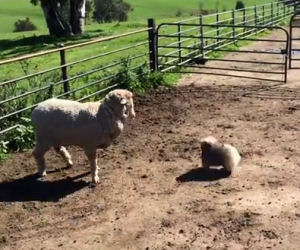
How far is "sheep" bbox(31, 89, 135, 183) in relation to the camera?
5.86 meters

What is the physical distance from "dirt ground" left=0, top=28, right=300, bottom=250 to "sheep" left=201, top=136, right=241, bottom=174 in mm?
124

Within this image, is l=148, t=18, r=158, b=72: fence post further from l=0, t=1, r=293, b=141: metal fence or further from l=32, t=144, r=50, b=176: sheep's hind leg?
l=32, t=144, r=50, b=176: sheep's hind leg

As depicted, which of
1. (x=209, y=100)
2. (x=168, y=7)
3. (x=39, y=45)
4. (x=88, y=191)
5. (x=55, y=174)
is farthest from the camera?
(x=168, y=7)

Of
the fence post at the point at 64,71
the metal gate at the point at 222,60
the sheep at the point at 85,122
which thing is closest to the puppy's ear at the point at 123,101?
the sheep at the point at 85,122

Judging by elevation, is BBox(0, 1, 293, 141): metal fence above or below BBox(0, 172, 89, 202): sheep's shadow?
above

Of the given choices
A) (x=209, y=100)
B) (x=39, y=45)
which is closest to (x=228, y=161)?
(x=209, y=100)

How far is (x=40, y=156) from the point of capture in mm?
6090

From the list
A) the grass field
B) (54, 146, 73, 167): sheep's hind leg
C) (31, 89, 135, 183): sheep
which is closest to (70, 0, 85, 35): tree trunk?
(54, 146, 73, 167): sheep's hind leg

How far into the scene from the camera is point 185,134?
7629mm

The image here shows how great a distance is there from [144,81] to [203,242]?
6.29 meters

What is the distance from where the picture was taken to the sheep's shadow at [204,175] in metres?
5.91

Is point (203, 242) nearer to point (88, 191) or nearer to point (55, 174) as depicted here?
point (88, 191)

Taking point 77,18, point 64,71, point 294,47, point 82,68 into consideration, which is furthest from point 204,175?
point 77,18

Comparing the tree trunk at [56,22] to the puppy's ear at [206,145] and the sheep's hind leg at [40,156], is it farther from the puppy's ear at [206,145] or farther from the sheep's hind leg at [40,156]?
the puppy's ear at [206,145]
